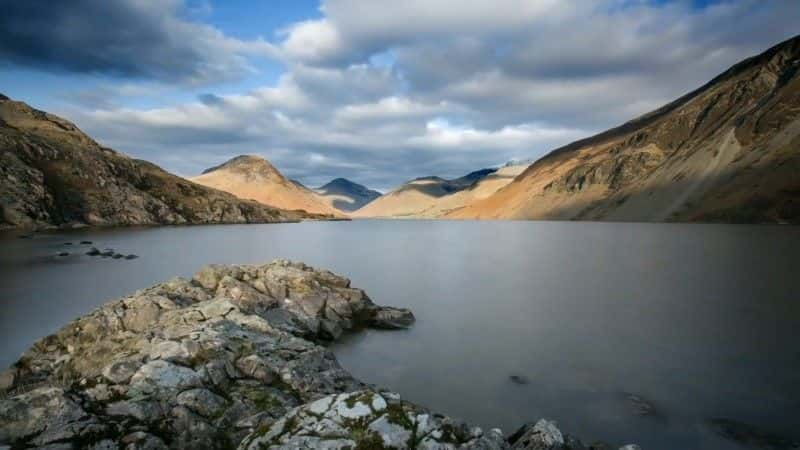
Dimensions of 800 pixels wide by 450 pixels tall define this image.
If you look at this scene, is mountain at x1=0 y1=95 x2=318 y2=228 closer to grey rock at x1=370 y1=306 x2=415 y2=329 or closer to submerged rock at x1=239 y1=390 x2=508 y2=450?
grey rock at x1=370 y1=306 x2=415 y2=329

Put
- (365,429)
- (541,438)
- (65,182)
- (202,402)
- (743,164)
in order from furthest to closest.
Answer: (743,164), (65,182), (541,438), (202,402), (365,429)

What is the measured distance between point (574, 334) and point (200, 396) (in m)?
23.0

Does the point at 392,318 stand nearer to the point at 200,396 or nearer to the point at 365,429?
the point at 200,396

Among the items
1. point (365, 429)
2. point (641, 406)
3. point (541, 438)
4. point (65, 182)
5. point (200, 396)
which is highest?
point (65, 182)

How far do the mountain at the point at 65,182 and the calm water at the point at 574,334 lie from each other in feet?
256

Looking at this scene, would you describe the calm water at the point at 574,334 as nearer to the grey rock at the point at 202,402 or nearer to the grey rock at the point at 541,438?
the grey rock at the point at 541,438

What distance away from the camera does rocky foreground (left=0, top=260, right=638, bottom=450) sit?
29.7 ft

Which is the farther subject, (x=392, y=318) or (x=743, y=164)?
(x=743, y=164)

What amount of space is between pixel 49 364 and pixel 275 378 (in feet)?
42.0

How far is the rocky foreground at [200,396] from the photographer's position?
9.05 meters

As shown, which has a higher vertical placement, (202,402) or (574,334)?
(202,402)

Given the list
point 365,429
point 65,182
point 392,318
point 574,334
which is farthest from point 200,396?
point 65,182

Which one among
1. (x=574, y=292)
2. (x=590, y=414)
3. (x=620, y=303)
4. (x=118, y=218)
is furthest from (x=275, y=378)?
(x=118, y=218)

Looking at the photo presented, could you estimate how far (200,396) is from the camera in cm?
1248
